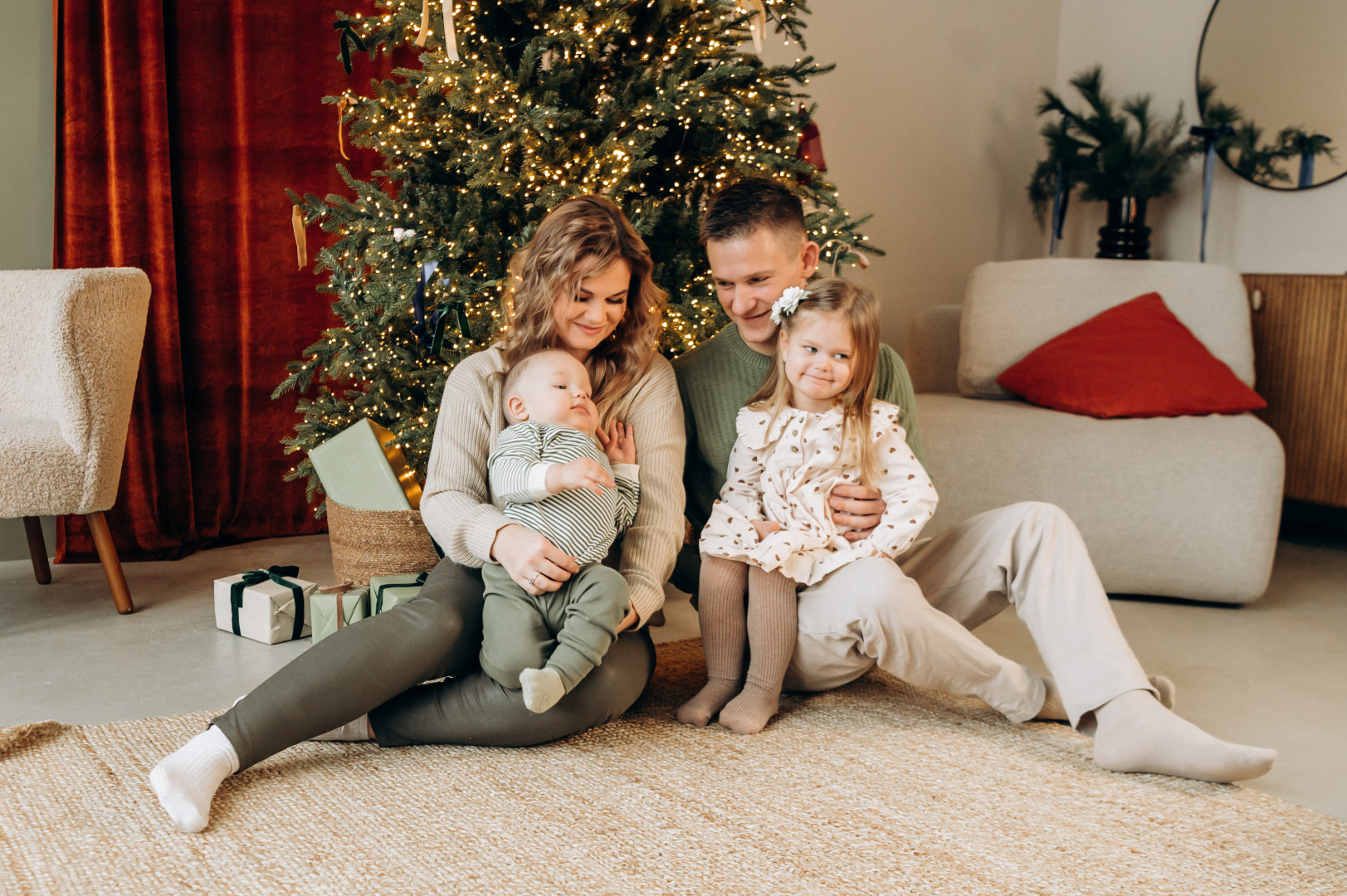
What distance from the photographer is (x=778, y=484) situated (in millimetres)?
1642

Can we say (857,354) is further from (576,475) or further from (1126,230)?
(1126,230)

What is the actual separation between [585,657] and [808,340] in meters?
0.62

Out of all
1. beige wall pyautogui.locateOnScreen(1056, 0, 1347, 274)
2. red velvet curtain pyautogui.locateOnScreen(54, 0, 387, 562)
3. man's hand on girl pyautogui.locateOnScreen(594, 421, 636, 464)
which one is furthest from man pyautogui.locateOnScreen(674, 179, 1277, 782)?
beige wall pyautogui.locateOnScreen(1056, 0, 1347, 274)

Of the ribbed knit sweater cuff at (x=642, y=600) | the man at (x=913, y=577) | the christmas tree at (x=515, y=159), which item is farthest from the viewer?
the christmas tree at (x=515, y=159)

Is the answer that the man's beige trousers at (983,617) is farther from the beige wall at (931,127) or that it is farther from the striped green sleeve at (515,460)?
the beige wall at (931,127)

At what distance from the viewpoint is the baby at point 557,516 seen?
4.61 feet

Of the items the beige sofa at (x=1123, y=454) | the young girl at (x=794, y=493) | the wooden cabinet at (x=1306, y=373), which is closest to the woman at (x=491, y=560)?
the young girl at (x=794, y=493)

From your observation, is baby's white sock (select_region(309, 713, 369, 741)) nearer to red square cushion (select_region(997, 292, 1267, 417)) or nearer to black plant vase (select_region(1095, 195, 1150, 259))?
red square cushion (select_region(997, 292, 1267, 417))

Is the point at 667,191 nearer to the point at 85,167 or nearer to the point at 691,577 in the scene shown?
the point at 691,577

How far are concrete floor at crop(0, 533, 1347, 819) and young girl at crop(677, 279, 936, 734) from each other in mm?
565

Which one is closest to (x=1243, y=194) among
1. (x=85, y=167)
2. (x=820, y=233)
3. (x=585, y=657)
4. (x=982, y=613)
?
(x=820, y=233)

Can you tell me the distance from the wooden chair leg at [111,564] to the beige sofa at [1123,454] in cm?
199

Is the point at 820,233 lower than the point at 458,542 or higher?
higher

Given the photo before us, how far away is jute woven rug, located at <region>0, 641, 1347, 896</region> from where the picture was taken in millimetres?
1164
